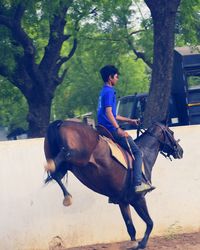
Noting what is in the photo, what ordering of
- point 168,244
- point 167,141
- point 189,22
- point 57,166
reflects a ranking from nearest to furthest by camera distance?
1. point 57,166
2. point 167,141
3. point 168,244
4. point 189,22

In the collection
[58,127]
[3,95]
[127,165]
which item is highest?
[58,127]

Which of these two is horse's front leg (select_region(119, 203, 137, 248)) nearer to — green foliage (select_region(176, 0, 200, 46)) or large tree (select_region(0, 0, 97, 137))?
green foliage (select_region(176, 0, 200, 46))

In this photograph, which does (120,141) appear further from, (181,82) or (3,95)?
(3,95)

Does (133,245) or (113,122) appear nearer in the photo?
(113,122)

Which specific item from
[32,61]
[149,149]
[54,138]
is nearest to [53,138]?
[54,138]

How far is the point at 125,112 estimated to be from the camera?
2166 centimetres

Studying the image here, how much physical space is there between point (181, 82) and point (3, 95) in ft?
37.8

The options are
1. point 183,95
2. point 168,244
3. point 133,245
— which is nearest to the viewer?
point 133,245

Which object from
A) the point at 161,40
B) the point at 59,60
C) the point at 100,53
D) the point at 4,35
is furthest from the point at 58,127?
the point at 100,53

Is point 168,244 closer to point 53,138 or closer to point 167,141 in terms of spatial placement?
point 167,141

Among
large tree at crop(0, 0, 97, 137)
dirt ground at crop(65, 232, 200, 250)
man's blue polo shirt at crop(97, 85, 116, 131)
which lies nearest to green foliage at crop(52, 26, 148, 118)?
large tree at crop(0, 0, 97, 137)

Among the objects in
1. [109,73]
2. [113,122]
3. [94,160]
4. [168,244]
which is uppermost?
[109,73]

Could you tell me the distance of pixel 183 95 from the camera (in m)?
20.5

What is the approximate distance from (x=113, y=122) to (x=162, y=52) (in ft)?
32.7
